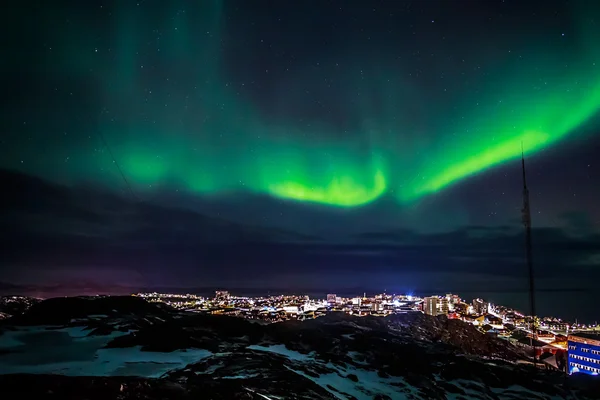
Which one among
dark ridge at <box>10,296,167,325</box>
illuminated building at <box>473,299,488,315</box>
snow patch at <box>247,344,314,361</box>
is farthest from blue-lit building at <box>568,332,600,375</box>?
dark ridge at <box>10,296,167,325</box>

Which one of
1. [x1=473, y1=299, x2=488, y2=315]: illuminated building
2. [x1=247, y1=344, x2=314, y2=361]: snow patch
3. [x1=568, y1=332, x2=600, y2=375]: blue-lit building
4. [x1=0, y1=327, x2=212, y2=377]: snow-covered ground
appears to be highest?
[x1=0, y1=327, x2=212, y2=377]: snow-covered ground

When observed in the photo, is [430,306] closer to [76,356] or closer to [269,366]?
[269,366]

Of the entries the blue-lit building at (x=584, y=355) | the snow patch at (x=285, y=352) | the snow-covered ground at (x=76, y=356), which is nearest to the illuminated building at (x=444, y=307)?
the blue-lit building at (x=584, y=355)

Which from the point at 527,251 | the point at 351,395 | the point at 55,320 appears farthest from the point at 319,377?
the point at 527,251

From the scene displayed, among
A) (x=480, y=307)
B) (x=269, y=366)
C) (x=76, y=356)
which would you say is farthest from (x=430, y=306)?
(x=76, y=356)

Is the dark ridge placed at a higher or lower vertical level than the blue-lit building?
higher

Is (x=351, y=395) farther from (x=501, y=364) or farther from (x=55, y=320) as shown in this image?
(x=55, y=320)

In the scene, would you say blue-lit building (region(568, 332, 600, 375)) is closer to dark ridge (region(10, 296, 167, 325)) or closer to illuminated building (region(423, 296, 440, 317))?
illuminated building (region(423, 296, 440, 317))

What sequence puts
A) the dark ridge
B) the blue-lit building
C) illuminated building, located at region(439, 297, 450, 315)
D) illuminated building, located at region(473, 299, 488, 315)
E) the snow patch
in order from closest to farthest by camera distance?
the snow patch, the dark ridge, the blue-lit building, illuminated building, located at region(439, 297, 450, 315), illuminated building, located at region(473, 299, 488, 315)
